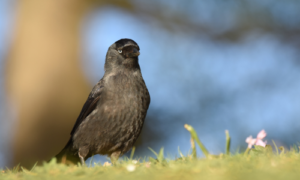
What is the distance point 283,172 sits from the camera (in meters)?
1.79

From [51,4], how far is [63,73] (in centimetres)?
155

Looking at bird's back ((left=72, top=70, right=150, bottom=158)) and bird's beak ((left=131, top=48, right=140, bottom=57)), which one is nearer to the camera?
bird's back ((left=72, top=70, right=150, bottom=158))

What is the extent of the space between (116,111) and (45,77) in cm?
292

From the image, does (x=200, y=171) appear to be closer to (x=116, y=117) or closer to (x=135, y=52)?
(x=116, y=117)

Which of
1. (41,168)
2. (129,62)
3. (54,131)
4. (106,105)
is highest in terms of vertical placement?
(129,62)

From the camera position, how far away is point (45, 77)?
21.5 ft

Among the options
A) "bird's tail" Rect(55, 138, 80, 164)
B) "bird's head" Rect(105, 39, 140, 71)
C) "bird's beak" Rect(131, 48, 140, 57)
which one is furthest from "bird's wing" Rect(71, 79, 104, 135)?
"bird's beak" Rect(131, 48, 140, 57)

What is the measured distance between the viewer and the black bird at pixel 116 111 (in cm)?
420

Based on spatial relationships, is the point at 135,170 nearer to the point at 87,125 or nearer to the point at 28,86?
the point at 87,125

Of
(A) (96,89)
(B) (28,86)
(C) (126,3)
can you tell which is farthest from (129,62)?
(C) (126,3)

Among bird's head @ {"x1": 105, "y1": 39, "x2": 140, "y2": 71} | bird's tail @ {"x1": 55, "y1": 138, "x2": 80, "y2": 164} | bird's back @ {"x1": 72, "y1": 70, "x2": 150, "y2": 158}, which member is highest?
bird's head @ {"x1": 105, "y1": 39, "x2": 140, "y2": 71}

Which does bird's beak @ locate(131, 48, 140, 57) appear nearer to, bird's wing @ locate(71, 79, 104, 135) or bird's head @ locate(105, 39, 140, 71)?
bird's head @ locate(105, 39, 140, 71)

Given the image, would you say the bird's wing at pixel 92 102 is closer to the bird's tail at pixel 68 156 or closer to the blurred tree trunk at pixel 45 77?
the bird's tail at pixel 68 156

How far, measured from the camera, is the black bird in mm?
4203
